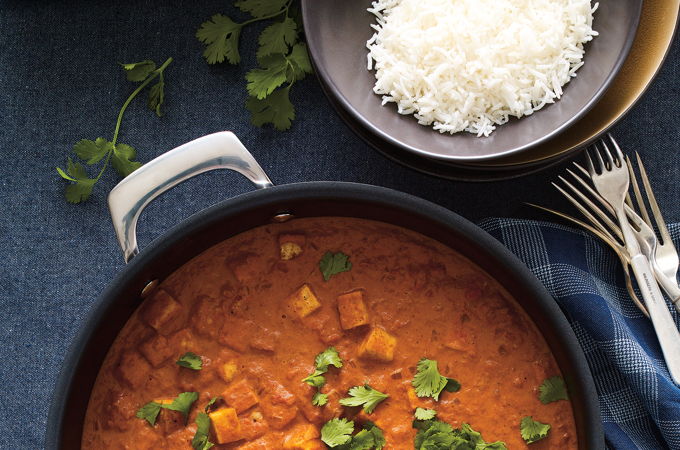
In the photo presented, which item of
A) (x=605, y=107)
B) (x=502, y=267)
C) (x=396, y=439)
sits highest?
(x=605, y=107)

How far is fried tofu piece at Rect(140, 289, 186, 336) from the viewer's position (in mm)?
2818

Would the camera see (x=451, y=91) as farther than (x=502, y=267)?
Yes

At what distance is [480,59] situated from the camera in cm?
279

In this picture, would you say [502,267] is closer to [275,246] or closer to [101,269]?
[275,246]

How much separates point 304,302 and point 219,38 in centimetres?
104

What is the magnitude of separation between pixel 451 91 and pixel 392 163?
0.40 m

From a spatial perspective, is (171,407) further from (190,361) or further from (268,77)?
(268,77)

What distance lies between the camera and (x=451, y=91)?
2.79 m

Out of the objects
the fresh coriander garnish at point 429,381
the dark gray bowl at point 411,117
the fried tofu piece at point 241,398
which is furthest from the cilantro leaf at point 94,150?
the fresh coriander garnish at point 429,381

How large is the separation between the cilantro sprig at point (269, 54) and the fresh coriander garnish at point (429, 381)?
1.01m

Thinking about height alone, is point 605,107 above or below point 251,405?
above

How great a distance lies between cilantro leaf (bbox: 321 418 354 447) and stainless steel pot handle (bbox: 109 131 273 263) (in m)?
0.88

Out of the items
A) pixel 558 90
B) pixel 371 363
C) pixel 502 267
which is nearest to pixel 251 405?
pixel 371 363

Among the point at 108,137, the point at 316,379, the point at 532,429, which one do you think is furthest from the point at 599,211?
the point at 108,137
